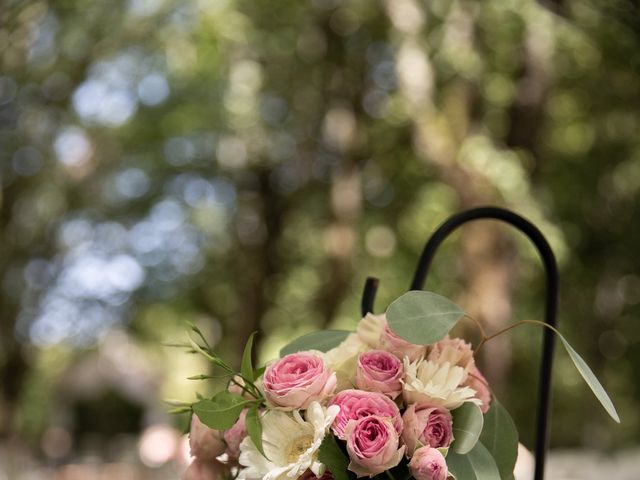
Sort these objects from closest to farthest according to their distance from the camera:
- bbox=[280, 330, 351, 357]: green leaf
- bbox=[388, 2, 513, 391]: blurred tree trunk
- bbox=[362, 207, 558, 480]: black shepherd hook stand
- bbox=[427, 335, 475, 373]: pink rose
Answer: bbox=[427, 335, 475, 373]: pink rose → bbox=[280, 330, 351, 357]: green leaf → bbox=[362, 207, 558, 480]: black shepherd hook stand → bbox=[388, 2, 513, 391]: blurred tree trunk

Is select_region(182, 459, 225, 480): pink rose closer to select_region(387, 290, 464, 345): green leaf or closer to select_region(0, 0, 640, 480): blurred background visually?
select_region(387, 290, 464, 345): green leaf

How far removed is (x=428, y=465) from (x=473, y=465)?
0.11 metres

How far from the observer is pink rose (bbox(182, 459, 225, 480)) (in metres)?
1.50

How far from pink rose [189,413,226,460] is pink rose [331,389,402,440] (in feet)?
0.66

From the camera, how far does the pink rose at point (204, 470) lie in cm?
150

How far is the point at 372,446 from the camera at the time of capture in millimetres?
1309

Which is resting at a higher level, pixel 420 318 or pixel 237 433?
pixel 420 318

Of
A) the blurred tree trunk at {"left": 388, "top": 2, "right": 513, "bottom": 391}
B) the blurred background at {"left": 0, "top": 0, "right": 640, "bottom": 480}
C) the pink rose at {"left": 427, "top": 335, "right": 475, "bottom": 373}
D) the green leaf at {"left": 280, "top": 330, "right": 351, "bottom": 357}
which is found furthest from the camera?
the blurred background at {"left": 0, "top": 0, "right": 640, "bottom": 480}

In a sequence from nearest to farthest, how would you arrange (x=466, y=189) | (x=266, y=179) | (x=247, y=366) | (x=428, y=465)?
(x=428, y=465) → (x=247, y=366) → (x=466, y=189) → (x=266, y=179)

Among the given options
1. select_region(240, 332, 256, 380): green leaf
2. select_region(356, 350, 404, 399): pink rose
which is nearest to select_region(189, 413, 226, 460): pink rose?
select_region(240, 332, 256, 380): green leaf

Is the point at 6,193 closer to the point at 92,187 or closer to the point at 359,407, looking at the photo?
the point at 92,187

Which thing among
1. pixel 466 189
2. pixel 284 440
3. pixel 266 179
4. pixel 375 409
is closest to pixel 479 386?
pixel 375 409

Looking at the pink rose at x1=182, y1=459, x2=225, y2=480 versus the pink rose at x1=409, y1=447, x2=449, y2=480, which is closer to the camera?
the pink rose at x1=409, y1=447, x2=449, y2=480

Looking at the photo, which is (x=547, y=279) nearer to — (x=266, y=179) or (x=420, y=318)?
(x=420, y=318)
